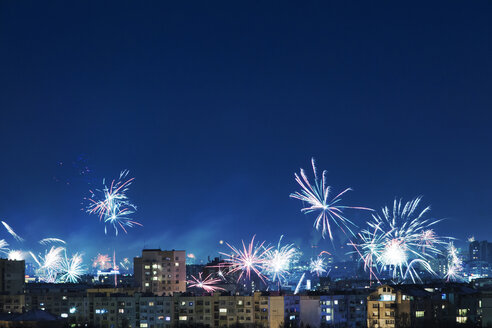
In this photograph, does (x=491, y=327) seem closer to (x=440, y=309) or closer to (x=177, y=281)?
(x=440, y=309)

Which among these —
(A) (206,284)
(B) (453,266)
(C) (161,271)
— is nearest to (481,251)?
(B) (453,266)

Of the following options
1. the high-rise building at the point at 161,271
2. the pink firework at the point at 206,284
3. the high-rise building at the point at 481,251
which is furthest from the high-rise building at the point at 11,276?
the high-rise building at the point at 481,251

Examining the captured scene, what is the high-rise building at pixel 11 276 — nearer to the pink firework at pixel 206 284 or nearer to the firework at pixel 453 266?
the pink firework at pixel 206 284

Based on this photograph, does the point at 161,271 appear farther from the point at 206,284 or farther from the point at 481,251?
the point at 481,251

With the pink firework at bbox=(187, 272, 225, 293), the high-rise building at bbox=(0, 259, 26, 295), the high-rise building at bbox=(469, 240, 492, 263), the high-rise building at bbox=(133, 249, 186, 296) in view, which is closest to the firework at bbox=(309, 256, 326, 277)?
the pink firework at bbox=(187, 272, 225, 293)

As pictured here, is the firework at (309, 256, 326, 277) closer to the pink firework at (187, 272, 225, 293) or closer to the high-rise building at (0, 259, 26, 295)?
the pink firework at (187, 272, 225, 293)

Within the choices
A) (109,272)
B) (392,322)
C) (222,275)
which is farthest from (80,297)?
(109,272)

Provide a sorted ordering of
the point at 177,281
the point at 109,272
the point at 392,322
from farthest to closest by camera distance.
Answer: the point at 109,272 < the point at 177,281 < the point at 392,322
